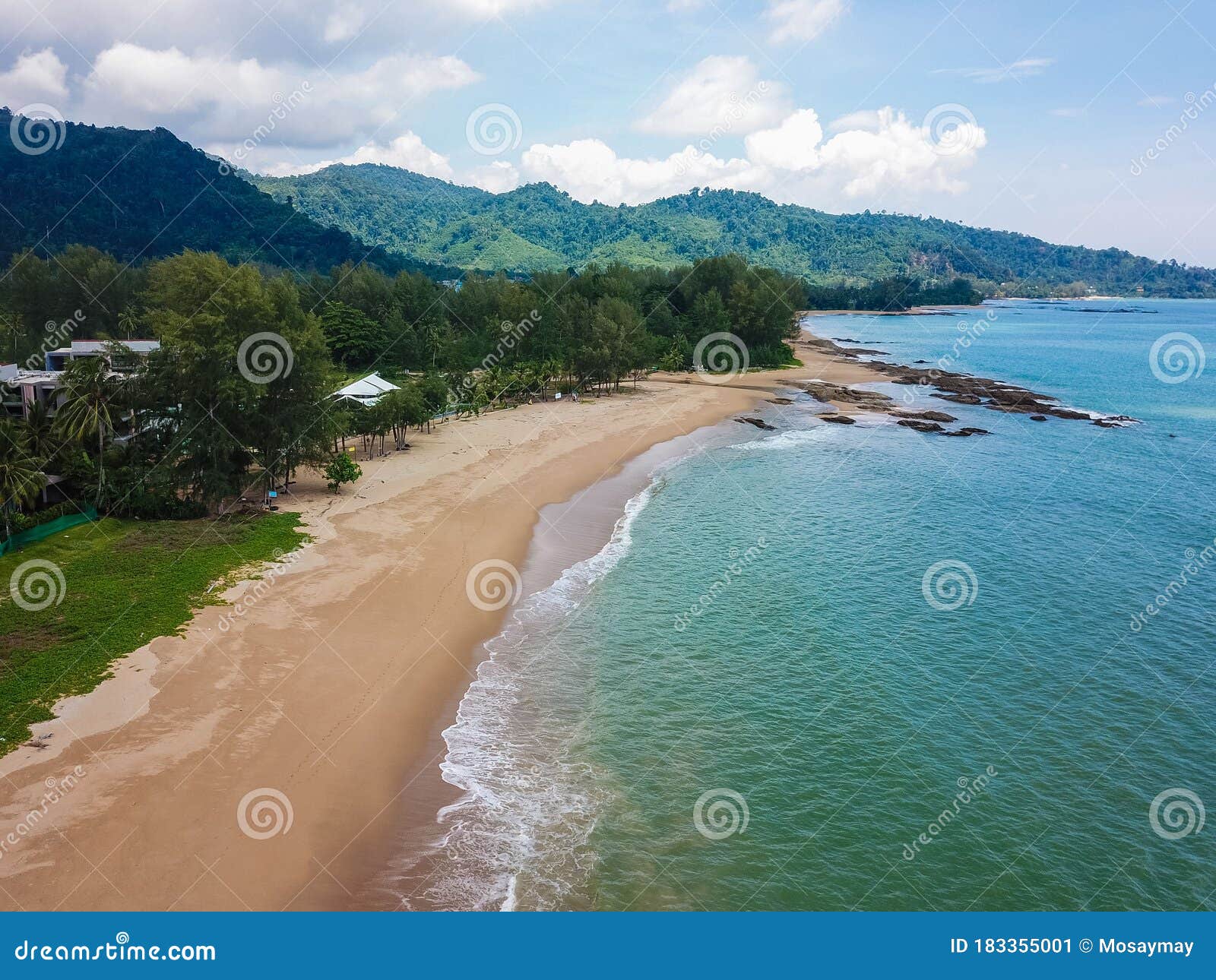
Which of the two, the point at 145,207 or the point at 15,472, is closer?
the point at 15,472

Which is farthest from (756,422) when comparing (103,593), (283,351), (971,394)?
(103,593)

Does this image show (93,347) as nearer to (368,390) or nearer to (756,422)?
(368,390)

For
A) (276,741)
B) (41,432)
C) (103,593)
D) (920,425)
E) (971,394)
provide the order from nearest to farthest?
(276,741), (103,593), (41,432), (920,425), (971,394)

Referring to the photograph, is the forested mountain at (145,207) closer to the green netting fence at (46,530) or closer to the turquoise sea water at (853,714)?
the green netting fence at (46,530)

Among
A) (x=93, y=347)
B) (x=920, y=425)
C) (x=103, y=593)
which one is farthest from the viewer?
(x=920, y=425)

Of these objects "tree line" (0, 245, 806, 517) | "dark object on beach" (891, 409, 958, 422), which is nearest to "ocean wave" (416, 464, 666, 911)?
"tree line" (0, 245, 806, 517)

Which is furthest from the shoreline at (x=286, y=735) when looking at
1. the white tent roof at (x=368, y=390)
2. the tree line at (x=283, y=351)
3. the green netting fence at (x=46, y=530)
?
the white tent roof at (x=368, y=390)

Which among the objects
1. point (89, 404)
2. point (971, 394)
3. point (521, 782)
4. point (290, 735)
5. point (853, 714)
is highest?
point (89, 404)

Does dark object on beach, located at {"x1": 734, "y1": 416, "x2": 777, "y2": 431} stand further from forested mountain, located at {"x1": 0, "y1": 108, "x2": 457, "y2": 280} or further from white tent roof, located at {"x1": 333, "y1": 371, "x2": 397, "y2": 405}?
forested mountain, located at {"x1": 0, "y1": 108, "x2": 457, "y2": 280}
